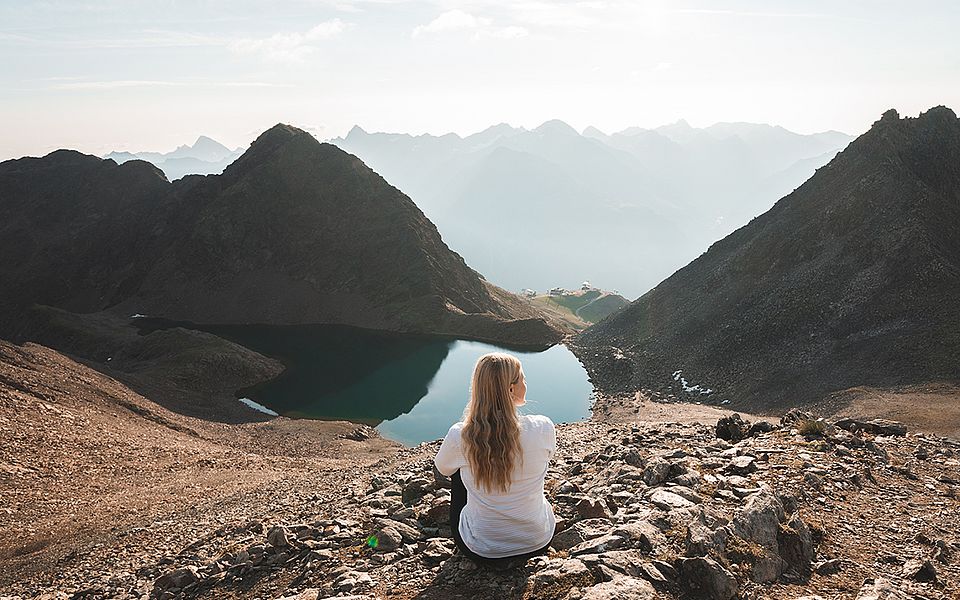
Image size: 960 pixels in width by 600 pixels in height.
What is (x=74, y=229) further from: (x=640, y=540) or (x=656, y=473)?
(x=640, y=540)

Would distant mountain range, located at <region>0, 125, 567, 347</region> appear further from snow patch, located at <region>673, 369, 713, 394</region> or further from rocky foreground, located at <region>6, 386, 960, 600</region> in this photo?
rocky foreground, located at <region>6, 386, 960, 600</region>

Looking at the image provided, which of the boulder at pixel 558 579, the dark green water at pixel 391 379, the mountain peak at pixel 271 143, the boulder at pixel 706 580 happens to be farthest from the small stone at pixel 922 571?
the mountain peak at pixel 271 143

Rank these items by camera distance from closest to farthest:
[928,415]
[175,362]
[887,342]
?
[928,415] < [887,342] < [175,362]

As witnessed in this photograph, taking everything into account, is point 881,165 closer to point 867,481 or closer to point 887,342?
point 887,342

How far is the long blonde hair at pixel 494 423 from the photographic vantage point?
21.2ft

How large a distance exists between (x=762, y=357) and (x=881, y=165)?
2408 cm

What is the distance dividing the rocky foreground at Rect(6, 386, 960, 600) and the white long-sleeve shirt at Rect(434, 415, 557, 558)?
1.22 feet

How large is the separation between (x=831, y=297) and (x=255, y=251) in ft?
292

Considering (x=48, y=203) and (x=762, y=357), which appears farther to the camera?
(x=48, y=203)

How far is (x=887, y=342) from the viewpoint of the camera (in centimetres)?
3778

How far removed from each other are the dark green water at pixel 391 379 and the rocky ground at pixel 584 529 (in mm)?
22088

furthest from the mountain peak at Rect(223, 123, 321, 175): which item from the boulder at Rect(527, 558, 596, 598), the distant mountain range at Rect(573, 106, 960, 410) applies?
the boulder at Rect(527, 558, 596, 598)

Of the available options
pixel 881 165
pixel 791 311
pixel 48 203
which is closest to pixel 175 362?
pixel 791 311

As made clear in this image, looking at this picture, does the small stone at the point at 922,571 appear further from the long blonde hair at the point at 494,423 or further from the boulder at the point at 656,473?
the long blonde hair at the point at 494,423
